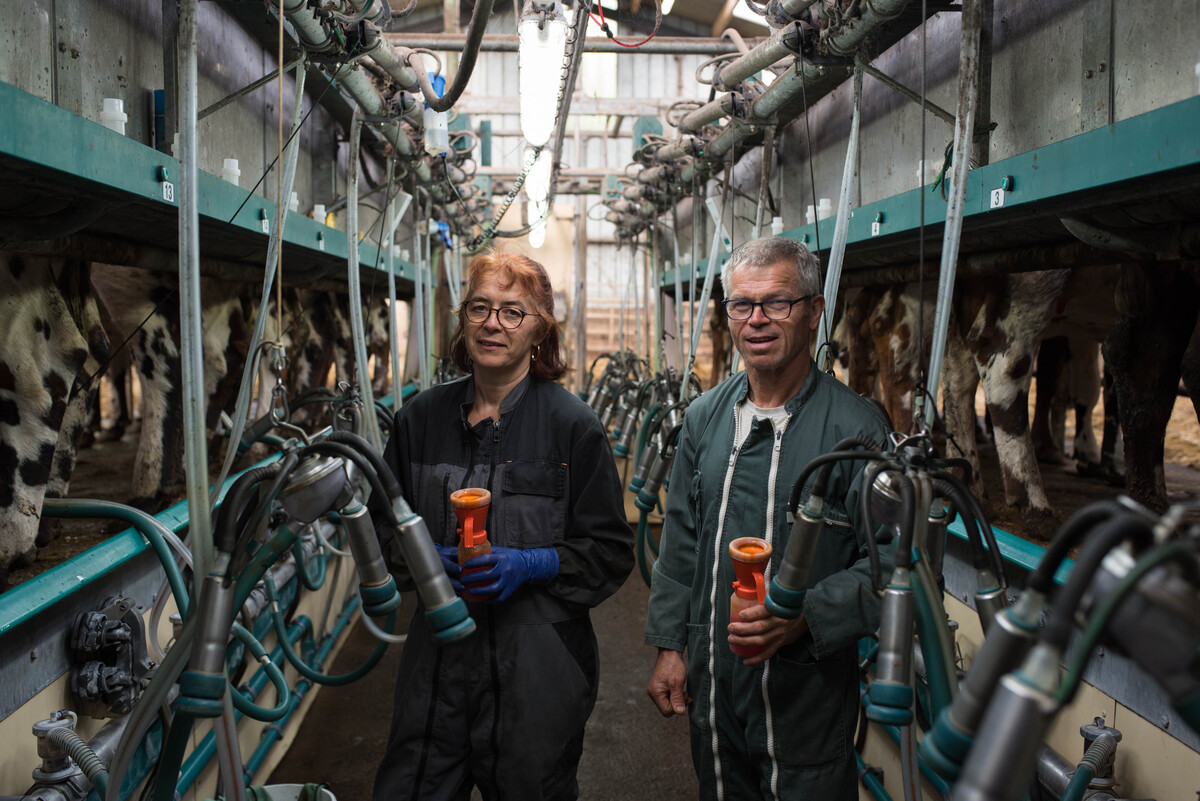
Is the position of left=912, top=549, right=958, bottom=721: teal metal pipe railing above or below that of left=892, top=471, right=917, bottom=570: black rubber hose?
below

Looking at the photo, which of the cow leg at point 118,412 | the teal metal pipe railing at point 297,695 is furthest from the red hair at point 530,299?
the cow leg at point 118,412

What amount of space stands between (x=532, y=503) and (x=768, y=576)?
0.49 meters

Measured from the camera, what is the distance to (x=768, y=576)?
162 cm

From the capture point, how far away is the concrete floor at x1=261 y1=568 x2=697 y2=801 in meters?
2.92

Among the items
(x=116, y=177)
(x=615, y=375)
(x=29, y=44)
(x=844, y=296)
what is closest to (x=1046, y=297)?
(x=844, y=296)

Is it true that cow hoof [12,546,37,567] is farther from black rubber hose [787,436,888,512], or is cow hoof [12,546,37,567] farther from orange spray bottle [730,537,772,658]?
black rubber hose [787,436,888,512]

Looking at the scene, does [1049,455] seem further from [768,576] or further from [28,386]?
[28,386]

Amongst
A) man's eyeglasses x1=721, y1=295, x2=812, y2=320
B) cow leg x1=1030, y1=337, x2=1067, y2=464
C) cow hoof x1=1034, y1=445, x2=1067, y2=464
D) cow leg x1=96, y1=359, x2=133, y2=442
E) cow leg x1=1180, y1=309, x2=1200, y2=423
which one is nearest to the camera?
man's eyeglasses x1=721, y1=295, x2=812, y2=320

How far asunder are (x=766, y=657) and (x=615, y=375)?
5.60 metres

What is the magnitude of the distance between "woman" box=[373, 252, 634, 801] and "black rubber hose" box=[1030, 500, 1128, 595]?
97 cm

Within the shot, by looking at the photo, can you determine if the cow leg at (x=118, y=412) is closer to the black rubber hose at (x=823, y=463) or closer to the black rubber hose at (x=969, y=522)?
the black rubber hose at (x=823, y=463)

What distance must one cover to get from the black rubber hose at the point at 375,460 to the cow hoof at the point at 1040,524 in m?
2.27

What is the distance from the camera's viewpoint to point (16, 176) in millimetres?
1488

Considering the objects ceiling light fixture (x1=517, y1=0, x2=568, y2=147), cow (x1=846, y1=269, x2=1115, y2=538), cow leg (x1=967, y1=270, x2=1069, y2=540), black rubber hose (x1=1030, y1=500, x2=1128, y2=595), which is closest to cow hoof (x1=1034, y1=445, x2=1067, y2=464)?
cow (x1=846, y1=269, x2=1115, y2=538)
